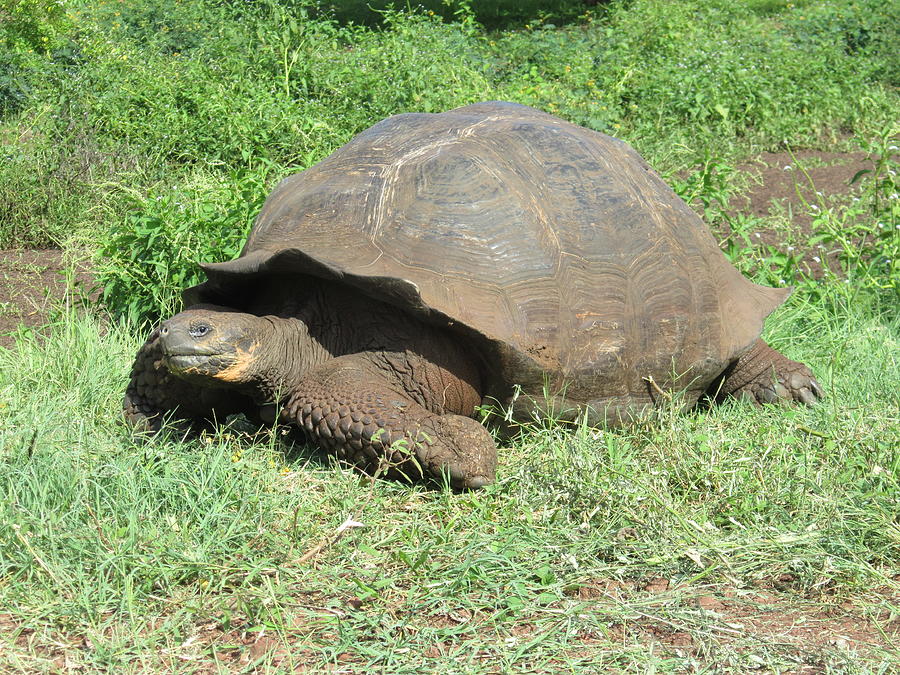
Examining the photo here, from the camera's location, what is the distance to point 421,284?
10.5 feet

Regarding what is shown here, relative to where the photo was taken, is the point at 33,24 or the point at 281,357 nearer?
the point at 281,357

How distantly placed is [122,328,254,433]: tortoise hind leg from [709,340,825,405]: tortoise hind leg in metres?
2.17

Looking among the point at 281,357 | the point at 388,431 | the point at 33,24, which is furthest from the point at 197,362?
the point at 33,24

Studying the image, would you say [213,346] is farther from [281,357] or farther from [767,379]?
[767,379]

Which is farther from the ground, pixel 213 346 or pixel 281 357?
pixel 213 346

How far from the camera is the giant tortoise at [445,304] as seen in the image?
3232mm

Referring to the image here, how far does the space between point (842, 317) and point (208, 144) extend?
423cm

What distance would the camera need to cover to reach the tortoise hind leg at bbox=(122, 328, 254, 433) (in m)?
3.60

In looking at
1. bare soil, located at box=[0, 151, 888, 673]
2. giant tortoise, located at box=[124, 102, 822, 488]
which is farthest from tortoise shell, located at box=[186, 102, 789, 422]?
bare soil, located at box=[0, 151, 888, 673]

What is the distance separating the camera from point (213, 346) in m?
3.21

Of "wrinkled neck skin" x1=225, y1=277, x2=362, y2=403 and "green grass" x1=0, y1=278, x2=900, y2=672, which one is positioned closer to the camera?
"green grass" x1=0, y1=278, x2=900, y2=672

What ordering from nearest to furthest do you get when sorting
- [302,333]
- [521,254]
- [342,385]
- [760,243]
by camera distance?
[342,385], [521,254], [302,333], [760,243]

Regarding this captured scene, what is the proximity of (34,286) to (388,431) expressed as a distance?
304 cm

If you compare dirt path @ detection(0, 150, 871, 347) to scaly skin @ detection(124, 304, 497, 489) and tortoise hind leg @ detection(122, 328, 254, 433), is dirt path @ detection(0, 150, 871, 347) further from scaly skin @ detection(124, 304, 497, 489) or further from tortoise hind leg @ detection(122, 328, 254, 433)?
scaly skin @ detection(124, 304, 497, 489)
